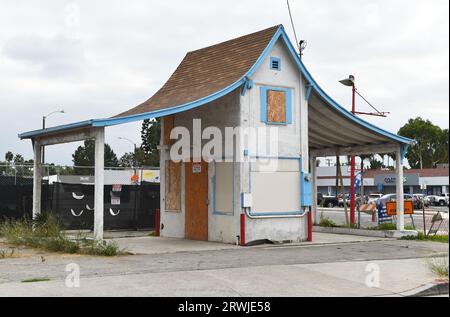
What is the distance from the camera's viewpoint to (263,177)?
17.1 m

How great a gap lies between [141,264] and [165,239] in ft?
21.0

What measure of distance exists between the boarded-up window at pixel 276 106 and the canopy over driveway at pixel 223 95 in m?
0.90

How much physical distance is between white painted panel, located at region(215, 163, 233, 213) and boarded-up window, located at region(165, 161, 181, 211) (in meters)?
2.07

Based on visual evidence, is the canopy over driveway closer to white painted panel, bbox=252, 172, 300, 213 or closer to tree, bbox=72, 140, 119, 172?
white painted panel, bbox=252, 172, 300, 213

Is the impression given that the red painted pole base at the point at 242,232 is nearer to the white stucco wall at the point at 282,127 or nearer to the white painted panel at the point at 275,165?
the white stucco wall at the point at 282,127

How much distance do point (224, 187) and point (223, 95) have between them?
2.74 m

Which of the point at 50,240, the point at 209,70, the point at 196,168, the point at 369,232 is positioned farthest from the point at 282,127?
the point at 50,240

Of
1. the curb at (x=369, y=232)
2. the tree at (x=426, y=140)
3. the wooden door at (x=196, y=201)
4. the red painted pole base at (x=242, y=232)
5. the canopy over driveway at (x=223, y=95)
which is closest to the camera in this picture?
the canopy over driveway at (x=223, y=95)

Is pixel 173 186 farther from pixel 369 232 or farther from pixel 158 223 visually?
pixel 369 232

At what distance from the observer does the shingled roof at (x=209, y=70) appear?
56.4ft

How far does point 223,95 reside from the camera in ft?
53.3

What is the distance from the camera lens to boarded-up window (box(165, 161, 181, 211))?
1922 cm

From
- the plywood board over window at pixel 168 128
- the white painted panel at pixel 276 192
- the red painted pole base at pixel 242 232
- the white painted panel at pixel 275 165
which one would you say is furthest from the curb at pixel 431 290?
the plywood board over window at pixel 168 128
